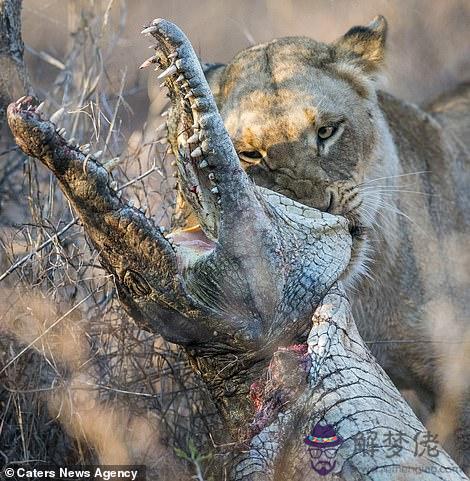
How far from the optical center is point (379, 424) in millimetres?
2529

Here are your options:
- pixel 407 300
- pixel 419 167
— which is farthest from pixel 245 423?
pixel 419 167

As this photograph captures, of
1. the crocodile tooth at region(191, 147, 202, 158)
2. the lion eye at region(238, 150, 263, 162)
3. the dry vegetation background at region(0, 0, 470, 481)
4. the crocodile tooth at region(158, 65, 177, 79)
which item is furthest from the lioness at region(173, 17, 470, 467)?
the crocodile tooth at region(158, 65, 177, 79)

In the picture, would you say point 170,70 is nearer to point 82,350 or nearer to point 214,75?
point 82,350

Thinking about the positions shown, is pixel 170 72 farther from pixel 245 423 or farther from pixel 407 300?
pixel 407 300

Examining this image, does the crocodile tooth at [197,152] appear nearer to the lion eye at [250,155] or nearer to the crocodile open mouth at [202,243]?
the crocodile open mouth at [202,243]

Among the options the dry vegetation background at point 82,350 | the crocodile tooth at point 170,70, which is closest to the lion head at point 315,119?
the dry vegetation background at point 82,350

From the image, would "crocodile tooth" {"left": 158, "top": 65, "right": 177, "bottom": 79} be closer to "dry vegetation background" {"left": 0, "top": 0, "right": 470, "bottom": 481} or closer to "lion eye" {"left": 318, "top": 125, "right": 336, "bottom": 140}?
"dry vegetation background" {"left": 0, "top": 0, "right": 470, "bottom": 481}

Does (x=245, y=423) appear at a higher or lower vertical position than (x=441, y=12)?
lower

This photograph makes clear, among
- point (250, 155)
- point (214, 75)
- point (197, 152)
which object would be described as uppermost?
point (214, 75)

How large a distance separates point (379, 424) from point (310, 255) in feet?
1.79

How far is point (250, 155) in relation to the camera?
372cm

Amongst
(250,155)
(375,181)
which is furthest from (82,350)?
(375,181)

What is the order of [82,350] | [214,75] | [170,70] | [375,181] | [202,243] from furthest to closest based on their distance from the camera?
[214,75], [375,181], [82,350], [202,243], [170,70]

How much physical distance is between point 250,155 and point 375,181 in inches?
23.1
